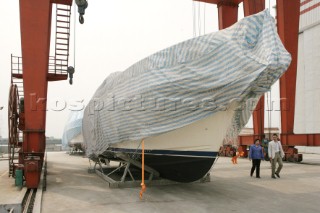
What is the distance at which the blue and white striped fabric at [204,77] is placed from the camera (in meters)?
7.02

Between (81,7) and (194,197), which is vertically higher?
(81,7)

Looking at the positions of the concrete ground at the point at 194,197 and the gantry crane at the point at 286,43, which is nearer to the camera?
the concrete ground at the point at 194,197

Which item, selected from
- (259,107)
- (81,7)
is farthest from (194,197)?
(259,107)

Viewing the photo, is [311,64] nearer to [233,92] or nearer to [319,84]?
[319,84]

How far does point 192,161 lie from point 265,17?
146 inches

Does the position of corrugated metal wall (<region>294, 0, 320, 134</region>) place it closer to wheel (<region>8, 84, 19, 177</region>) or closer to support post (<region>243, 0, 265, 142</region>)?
support post (<region>243, 0, 265, 142</region>)

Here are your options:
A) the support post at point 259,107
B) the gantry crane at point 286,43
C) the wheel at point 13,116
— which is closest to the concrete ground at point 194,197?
the wheel at point 13,116

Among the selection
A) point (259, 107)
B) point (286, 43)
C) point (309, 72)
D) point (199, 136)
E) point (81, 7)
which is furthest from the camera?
point (309, 72)

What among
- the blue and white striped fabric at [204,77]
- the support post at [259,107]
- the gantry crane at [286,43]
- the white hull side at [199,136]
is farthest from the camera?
the support post at [259,107]

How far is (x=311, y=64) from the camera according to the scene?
101 feet

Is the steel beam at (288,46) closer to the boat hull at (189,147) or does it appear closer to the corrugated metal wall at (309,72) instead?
the corrugated metal wall at (309,72)

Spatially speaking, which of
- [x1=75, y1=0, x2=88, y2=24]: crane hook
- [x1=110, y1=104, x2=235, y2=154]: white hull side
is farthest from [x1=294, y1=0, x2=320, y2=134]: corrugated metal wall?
[x1=110, y1=104, x2=235, y2=154]: white hull side

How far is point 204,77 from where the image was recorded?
7.40m

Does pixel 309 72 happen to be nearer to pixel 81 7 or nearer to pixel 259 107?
pixel 259 107
